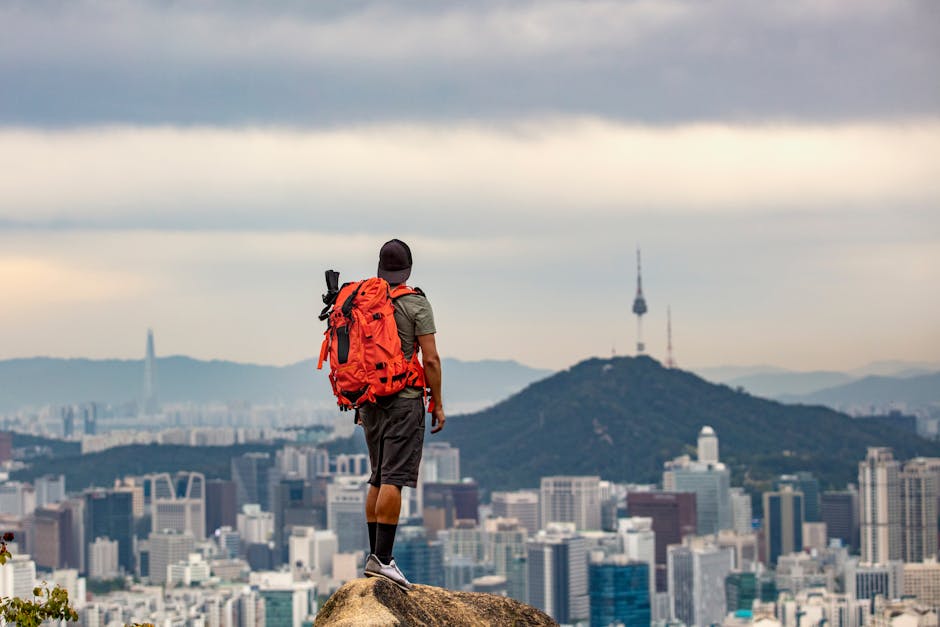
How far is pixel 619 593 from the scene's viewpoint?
85.6m

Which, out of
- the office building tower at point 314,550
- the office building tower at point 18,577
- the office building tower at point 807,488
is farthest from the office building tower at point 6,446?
the office building tower at point 18,577

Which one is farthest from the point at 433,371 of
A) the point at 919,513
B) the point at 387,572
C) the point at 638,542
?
the point at 919,513

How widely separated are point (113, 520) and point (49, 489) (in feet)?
49.2

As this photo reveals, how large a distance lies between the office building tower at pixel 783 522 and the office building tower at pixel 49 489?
131ft

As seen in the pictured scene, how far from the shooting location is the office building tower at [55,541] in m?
97.6

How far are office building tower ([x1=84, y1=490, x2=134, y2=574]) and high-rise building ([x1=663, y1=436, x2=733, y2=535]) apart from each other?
1180 inches

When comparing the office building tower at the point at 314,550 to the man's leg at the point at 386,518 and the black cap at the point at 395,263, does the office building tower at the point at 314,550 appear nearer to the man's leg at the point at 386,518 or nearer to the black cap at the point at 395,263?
the man's leg at the point at 386,518

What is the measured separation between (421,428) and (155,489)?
11251cm

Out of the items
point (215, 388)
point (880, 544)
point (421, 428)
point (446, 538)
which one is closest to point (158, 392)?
point (215, 388)

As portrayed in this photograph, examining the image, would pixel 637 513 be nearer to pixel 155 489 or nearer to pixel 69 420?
pixel 155 489

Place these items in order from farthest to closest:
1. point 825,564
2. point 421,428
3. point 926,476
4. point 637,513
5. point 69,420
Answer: point 69,420 → point 637,513 → point 926,476 → point 825,564 → point 421,428

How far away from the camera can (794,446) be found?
412 feet

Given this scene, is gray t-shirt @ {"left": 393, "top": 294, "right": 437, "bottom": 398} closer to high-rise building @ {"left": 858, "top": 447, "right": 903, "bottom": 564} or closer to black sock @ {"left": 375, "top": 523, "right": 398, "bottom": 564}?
black sock @ {"left": 375, "top": 523, "right": 398, "bottom": 564}

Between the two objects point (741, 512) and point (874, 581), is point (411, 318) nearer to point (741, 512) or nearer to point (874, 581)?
point (874, 581)
